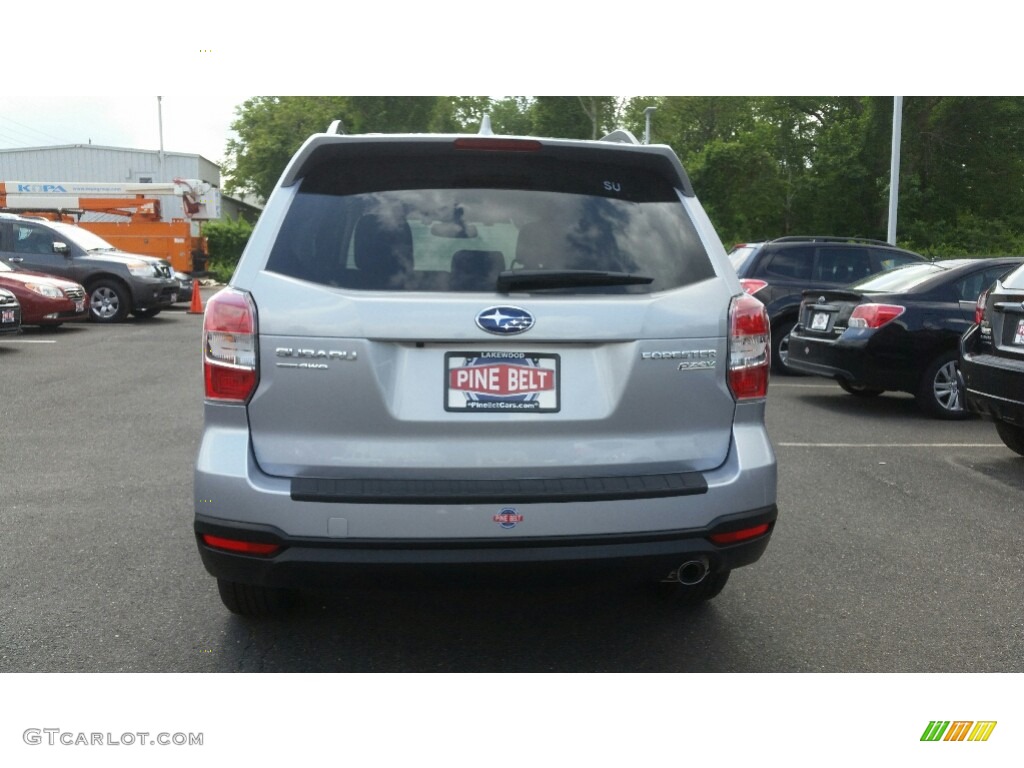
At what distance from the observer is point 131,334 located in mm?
17219

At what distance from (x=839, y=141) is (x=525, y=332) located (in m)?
42.8

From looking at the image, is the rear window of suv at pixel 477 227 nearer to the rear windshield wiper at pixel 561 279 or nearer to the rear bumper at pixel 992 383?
the rear windshield wiper at pixel 561 279

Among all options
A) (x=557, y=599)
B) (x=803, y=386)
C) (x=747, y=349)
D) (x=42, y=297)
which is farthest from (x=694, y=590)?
(x=42, y=297)

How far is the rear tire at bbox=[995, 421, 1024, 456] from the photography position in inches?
297

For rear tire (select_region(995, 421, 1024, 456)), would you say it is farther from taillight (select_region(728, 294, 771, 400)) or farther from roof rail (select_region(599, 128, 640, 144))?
roof rail (select_region(599, 128, 640, 144))

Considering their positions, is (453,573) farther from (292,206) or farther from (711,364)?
(292,206)

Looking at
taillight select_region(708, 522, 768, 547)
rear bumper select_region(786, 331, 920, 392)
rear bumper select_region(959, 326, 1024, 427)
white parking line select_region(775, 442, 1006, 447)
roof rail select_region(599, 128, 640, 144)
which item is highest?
roof rail select_region(599, 128, 640, 144)

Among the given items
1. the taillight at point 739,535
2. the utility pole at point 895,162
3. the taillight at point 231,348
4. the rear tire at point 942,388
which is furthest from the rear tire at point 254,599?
the utility pole at point 895,162

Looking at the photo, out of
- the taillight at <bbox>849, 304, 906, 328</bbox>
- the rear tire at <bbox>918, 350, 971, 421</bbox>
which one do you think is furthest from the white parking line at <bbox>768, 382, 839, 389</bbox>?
the rear tire at <bbox>918, 350, 971, 421</bbox>

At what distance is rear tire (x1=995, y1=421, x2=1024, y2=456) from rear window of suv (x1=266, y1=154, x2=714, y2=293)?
16.9ft

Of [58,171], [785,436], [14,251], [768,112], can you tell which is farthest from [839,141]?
[58,171]

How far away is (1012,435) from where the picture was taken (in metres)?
7.57

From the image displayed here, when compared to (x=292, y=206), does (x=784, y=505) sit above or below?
below

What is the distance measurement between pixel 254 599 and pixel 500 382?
144 centimetres
